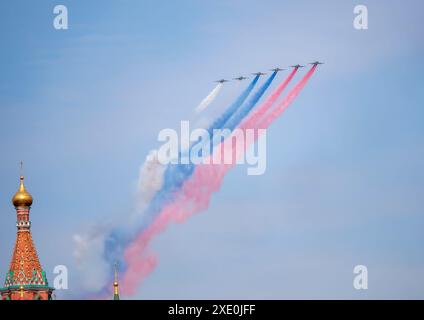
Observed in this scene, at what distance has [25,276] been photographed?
155875 millimetres

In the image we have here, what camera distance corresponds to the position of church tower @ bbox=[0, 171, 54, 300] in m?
155

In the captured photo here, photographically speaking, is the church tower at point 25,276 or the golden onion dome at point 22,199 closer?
the church tower at point 25,276

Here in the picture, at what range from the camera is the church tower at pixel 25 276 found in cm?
15512

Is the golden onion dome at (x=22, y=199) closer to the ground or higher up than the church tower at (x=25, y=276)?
higher up

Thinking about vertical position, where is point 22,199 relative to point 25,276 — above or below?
above

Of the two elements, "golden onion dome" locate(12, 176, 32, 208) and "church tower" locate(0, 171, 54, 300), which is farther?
"golden onion dome" locate(12, 176, 32, 208)

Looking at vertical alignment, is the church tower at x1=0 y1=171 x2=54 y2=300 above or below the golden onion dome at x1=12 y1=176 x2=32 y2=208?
below
